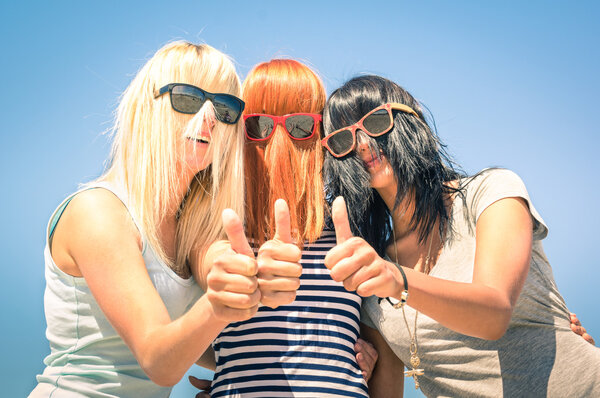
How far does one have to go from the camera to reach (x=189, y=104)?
2734 mm

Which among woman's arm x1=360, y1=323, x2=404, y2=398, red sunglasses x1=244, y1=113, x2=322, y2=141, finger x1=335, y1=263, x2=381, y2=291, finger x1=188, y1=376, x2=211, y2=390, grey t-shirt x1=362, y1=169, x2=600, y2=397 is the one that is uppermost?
red sunglasses x1=244, y1=113, x2=322, y2=141

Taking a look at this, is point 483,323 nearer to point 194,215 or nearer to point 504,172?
point 504,172

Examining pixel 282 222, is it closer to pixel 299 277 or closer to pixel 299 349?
pixel 299 277

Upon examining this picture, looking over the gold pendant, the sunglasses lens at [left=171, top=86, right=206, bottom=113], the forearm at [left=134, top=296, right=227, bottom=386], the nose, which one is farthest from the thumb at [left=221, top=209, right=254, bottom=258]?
the gold pendant

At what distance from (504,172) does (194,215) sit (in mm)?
1814

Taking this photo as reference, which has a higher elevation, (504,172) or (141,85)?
(141,85)

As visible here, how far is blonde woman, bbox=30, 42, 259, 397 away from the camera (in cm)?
217

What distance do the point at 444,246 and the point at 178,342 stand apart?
1.74 metres

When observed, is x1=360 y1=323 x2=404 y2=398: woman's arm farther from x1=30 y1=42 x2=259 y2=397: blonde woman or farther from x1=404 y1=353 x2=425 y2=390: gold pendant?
x1=30 y1=42 x2=259 y2=397: blonde woman

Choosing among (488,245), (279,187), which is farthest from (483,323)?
(279,187)

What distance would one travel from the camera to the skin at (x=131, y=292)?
6.20ft

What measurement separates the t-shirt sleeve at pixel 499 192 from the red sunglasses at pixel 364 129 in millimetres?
624

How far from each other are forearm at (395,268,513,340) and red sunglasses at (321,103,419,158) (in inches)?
43.9

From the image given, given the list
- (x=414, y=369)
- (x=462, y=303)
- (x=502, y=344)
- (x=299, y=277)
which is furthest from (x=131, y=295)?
(x=502, y=344)
